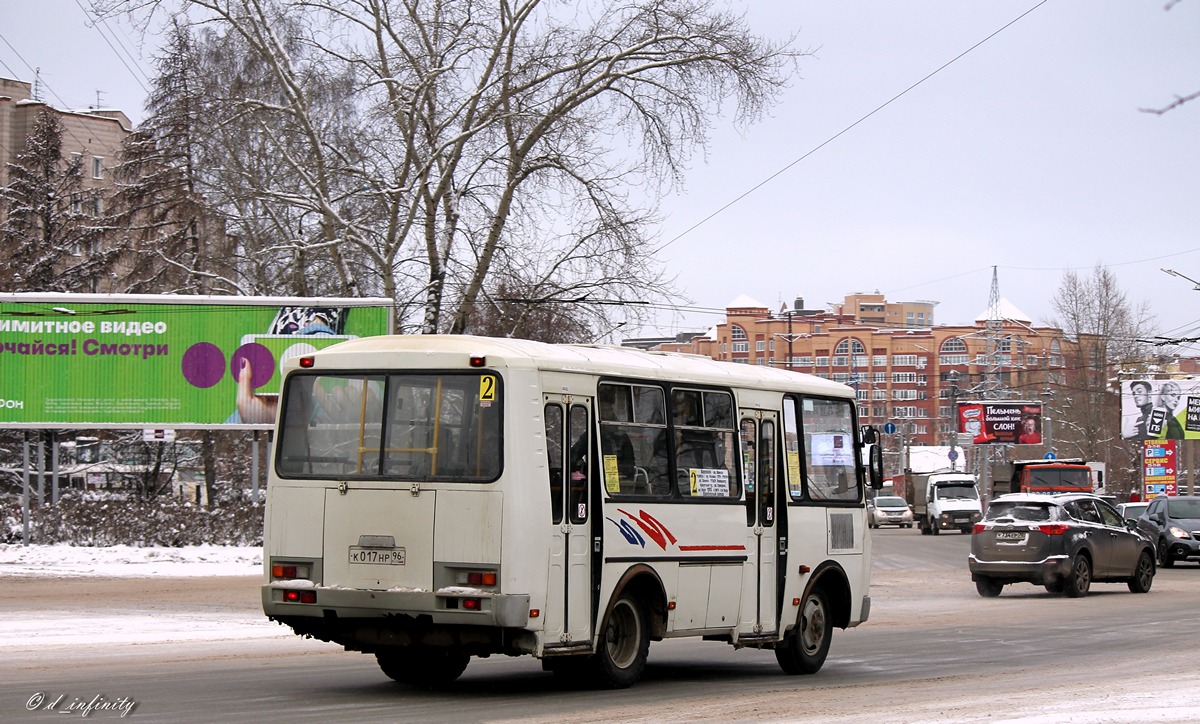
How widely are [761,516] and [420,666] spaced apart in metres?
3.27

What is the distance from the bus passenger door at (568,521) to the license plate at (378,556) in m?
1.11

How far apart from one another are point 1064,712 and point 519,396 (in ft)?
14.3

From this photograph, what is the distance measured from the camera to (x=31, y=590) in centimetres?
2406

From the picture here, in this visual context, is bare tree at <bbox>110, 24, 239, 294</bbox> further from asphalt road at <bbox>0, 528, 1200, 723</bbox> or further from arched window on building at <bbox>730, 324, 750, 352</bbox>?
arched window on building at <bbox>730, 324, 750, 352</bbox>

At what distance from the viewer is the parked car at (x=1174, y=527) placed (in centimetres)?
3466

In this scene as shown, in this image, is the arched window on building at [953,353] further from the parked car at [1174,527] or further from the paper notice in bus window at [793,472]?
the paper notice in bus window at [793,472]

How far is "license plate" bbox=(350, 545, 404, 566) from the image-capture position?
10820mm

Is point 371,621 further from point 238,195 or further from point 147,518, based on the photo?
point 238,195

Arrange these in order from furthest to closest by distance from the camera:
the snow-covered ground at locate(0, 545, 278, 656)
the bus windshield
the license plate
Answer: the bus windshield, the snow-covered ground at locate(0, 545, 278, 656), the license plate

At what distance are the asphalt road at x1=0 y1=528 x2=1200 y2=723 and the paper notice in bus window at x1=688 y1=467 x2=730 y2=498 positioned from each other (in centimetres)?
162

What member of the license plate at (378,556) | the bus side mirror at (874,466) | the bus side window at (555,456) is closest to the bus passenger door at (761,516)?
the bus side mirror at (874,466)

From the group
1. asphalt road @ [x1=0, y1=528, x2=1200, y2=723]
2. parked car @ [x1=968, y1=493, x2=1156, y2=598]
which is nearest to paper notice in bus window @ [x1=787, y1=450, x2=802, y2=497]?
asphalt road @ [x1=0, y1=528, x2=1200, y2=723]

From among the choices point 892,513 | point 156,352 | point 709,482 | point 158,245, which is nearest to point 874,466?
point 709,482

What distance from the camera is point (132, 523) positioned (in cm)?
3133
